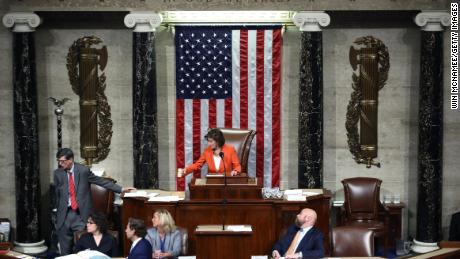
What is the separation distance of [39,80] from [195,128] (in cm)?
283

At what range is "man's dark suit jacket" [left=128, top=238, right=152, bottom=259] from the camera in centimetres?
927

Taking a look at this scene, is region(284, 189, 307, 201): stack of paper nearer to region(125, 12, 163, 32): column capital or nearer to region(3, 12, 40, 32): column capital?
region(125, 12, 163, 32): column capital

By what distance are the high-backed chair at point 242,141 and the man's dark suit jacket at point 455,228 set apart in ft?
11.5

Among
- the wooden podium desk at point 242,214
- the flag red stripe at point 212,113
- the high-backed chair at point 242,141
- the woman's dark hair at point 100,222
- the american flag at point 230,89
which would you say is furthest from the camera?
the flag red stripe at point 212,113

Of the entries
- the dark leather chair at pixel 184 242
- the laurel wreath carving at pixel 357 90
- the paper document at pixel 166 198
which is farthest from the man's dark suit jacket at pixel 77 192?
the laurel wreath carving at pixel 357 90

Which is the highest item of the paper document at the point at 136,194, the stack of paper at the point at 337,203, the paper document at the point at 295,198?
the paper document at the point at 136,194

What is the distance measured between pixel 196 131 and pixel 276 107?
1.45 m

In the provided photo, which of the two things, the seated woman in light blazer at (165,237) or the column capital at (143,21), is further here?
the column capital at (143,21)

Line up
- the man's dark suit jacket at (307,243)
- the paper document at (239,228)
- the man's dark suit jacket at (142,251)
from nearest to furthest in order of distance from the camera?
the man's dark suit jacket at (142,251)
the man's dark suit jacket at (307,243)
the paper document at (239,228)

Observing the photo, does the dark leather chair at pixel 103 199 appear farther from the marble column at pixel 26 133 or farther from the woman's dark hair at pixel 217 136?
the woman's dark hair at pixel 217 136

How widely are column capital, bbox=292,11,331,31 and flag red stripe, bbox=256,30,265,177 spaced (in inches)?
30.9

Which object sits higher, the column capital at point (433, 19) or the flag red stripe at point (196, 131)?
the column capital at point (433, 19)

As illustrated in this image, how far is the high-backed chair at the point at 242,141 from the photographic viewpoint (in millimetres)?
13352

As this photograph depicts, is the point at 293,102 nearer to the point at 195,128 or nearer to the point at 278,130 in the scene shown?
the point at 278,130
